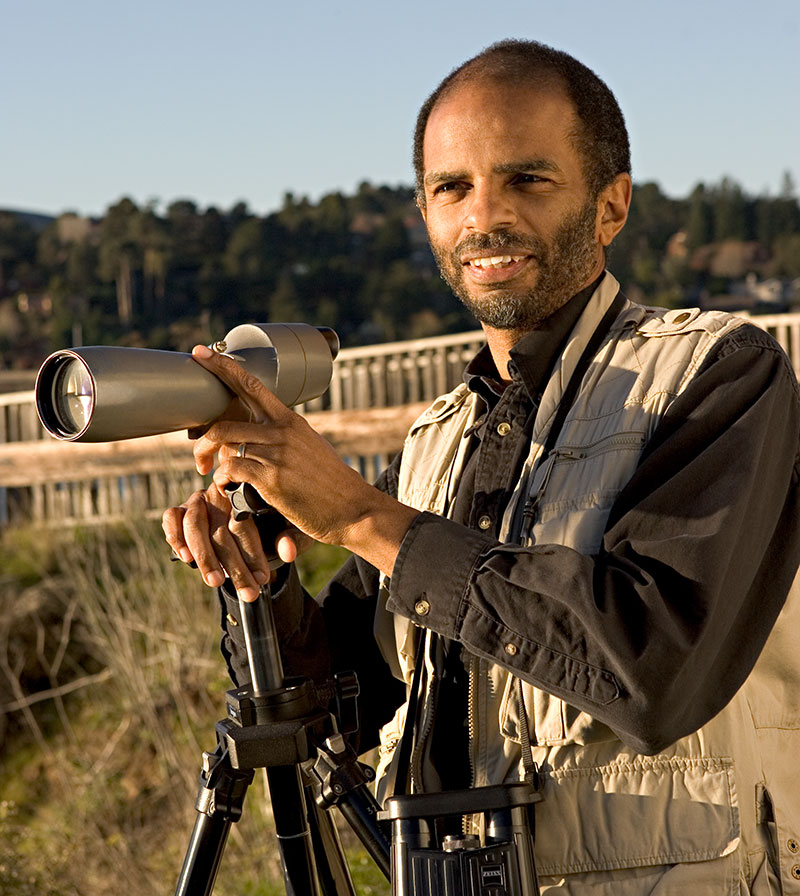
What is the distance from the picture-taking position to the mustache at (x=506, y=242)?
6.50 feet

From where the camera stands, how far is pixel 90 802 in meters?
6.36

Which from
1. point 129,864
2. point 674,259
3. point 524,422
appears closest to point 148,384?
point 524,422

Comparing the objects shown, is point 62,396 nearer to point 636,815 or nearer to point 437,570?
point 437,570

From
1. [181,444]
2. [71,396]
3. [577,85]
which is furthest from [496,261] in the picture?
[181,444]

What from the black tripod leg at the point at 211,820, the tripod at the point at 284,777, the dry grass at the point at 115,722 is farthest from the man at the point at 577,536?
the dry grass at the point at 115,722

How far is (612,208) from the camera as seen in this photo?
213 cm

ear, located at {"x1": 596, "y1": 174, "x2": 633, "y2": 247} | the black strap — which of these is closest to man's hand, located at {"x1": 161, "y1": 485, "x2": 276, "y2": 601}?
the black strap

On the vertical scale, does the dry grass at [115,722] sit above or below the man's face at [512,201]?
below

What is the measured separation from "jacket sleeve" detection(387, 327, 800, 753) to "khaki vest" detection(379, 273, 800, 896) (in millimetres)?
79

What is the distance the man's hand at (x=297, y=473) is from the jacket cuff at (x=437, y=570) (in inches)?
0.9

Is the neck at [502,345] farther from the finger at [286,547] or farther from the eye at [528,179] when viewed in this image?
the finger at [286,547]

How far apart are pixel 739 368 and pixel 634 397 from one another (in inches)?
6.5

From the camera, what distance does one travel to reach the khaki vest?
1625 mm

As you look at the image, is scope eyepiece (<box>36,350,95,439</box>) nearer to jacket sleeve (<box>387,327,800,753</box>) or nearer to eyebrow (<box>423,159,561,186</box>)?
jacket sleeve (<box>387,327,800,753</box>)
